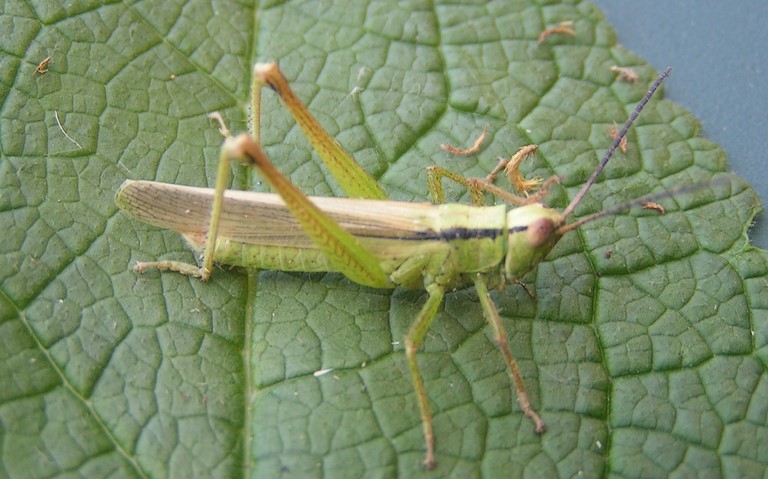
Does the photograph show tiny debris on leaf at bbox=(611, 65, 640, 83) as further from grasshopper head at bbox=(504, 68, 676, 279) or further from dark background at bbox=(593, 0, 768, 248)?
grasshopper head at bbox=(504, 68, 676, 279)

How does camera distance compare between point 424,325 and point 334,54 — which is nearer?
point 424,325

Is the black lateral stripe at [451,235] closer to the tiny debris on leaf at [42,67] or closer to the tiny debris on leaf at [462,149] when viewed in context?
the tiny debris on leaf at [462,149]

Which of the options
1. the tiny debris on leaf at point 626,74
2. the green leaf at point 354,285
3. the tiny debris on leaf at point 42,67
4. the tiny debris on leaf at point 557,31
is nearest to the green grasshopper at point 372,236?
the green leaf at point 354,285

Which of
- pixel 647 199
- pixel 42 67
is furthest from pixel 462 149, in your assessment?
pixel 42 67

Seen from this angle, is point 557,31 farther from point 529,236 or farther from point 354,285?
point 354,285

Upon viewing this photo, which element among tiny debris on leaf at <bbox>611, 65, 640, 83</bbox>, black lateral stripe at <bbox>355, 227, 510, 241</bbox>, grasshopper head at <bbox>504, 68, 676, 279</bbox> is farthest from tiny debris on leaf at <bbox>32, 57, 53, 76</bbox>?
tiny debris on leaf at <bbox>611, 65, 640, 83</bbox>

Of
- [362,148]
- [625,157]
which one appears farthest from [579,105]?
[362,148]

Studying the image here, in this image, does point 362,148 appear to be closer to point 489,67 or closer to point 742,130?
point 489,67
